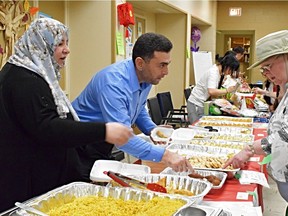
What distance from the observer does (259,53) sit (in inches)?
63.9

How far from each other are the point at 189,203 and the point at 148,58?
807 millimetres

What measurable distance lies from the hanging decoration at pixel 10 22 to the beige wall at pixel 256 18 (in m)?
7.76

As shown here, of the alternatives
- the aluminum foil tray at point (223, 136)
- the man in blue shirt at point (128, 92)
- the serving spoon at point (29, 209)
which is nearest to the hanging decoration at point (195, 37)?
the aluminum foil tray at point (223, 136)

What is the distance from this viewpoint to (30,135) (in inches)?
53.0

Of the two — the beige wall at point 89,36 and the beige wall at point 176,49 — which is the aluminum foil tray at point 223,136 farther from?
the beige wall at point 176,49

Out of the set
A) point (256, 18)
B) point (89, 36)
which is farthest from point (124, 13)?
point (256, 18)

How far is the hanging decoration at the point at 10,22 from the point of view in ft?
8.64

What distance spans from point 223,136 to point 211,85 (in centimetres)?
140

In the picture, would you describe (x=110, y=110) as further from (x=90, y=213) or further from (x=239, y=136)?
(x=239, y=136)

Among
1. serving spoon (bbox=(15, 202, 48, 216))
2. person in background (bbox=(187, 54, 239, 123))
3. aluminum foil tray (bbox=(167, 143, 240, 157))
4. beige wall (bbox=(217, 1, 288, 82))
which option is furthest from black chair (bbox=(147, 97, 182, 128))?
beige wall (bbox=(217, 1, 288, 82))

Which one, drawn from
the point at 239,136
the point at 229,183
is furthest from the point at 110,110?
the point at 239,136

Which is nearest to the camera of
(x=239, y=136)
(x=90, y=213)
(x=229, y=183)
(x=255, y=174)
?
(x=90, y=213)

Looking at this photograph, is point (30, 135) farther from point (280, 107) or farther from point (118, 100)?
point (280, 107)

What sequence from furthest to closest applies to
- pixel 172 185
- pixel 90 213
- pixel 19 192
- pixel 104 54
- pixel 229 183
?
pixel 104 54
pixel 229 183
pixel 172 185
pixel 19 192
pixel 90 213
